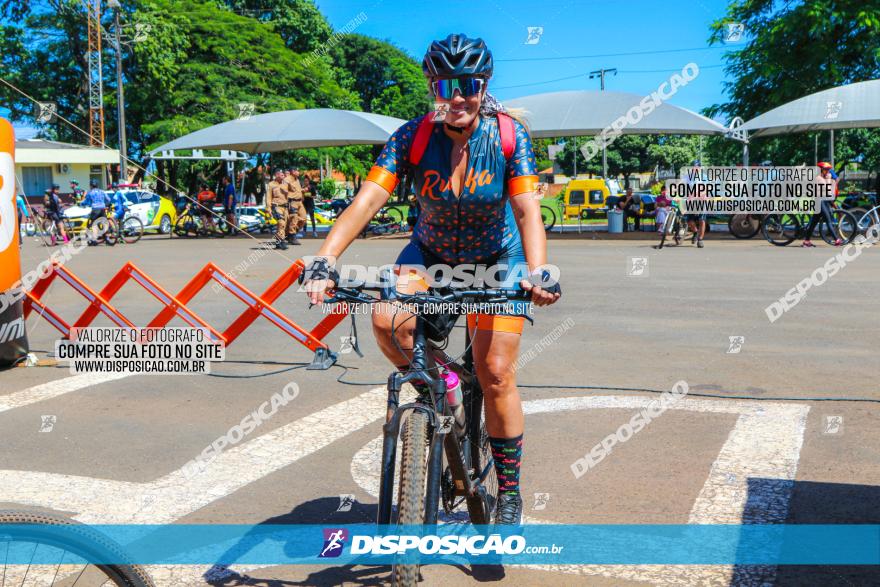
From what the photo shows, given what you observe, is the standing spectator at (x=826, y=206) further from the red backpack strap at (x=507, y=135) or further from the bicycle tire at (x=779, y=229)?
the red backpack strap at (x=507, y=135)

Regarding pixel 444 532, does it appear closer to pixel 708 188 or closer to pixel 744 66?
pixel 708 188

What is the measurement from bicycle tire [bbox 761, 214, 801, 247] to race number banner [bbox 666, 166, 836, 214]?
0.22 m

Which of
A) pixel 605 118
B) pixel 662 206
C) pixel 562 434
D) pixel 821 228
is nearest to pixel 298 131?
pixel 605 118

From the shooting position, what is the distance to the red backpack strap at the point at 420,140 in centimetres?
361

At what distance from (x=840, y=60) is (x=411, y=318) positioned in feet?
98.4

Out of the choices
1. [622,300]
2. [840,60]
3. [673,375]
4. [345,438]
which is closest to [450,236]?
[345,438]

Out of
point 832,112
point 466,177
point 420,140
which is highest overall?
point 832,112

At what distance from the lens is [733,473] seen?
187 inches

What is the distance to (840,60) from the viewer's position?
2894cm

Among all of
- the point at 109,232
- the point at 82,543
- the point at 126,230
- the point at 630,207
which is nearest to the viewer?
the point at 82,543

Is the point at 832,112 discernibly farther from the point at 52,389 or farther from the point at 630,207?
the point at 52,389

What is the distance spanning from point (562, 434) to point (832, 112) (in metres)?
20.2

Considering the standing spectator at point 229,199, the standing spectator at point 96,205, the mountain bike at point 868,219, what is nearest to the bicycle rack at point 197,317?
→ the mountain bike at point 868,219

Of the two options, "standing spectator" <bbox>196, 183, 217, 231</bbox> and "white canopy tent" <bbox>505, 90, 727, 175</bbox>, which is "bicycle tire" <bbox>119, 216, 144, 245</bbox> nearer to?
"standing spectator" <bbox>196, 183, 217, 231</bbox>
